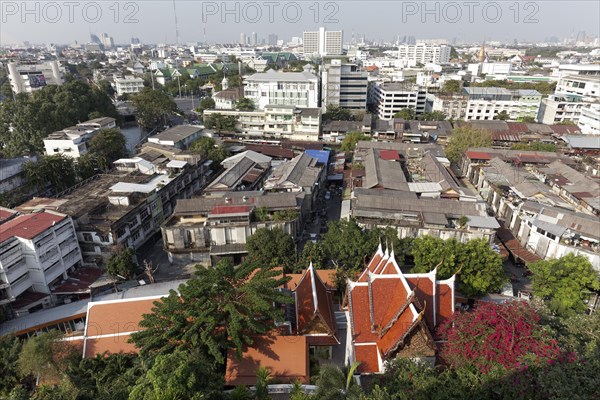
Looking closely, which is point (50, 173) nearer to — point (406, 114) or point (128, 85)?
point (406, 114)

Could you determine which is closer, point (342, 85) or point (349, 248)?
point (349, 248)

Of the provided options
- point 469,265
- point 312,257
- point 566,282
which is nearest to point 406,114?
point 469,265

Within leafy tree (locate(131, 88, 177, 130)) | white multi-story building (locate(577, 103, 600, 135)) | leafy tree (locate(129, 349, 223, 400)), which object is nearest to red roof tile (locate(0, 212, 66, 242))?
leafy tree (locate(129, 349, 223, 400))

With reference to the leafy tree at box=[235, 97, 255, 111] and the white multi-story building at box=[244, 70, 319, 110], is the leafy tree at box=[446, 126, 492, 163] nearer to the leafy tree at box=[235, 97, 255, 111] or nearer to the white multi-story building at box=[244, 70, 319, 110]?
the white multi-story building at box=[244, 70, 319, 110]

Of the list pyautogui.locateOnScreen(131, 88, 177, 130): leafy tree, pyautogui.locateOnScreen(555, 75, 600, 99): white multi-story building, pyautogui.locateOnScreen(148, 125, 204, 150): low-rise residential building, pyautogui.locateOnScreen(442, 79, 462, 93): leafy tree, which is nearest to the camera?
pyautogui.locateOnScreen(148, 125, 204, 150): low-rise residential building

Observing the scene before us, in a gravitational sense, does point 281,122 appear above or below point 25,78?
below

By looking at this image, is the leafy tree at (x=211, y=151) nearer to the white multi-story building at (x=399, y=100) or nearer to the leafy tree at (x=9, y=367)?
the leafy tree at (x=9, y=367)

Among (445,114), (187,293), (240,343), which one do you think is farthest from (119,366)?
(445,114)

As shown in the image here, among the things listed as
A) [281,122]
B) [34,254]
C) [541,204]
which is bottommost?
[541,204]
